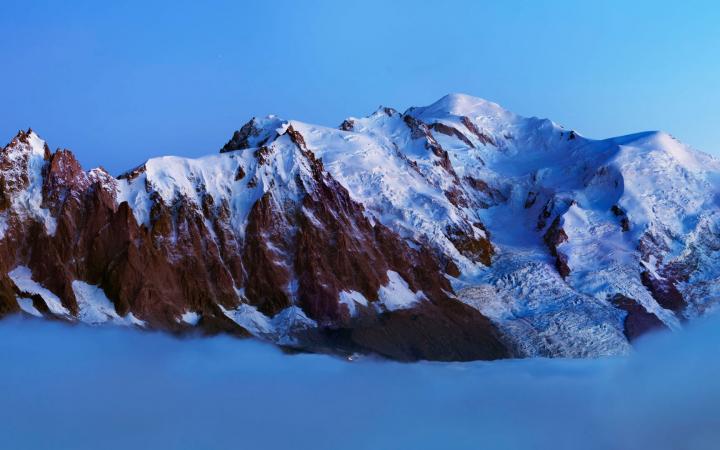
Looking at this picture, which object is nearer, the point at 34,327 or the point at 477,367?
the point at 34,327

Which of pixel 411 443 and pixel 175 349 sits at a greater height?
pixel 175 349

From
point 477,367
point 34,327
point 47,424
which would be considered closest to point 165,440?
point 47,424

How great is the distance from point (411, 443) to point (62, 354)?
60459 millimetres

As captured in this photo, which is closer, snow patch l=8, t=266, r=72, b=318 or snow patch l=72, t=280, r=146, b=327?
snow patch l=8, t=266, r=72, b=318

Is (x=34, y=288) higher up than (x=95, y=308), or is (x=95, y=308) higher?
(x=34, y=288)

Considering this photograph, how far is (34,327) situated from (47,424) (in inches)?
649

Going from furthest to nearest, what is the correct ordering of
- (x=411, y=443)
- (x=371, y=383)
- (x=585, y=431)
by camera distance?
1. (x=371, y=383)
2. (x=411, y=443)
3. (x=585, y=431)

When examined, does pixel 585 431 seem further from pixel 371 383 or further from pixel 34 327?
pixel 34 327

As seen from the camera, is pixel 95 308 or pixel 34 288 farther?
pixel 95 308

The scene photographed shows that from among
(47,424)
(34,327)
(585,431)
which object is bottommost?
(585,431)

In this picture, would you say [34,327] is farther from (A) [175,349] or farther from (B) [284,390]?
(B) [284,390]

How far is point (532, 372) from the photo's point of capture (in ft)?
642

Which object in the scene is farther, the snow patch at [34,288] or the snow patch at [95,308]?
the snow patch at [95,308]

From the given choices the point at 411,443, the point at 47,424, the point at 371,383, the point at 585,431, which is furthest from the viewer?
the point at 371,383
